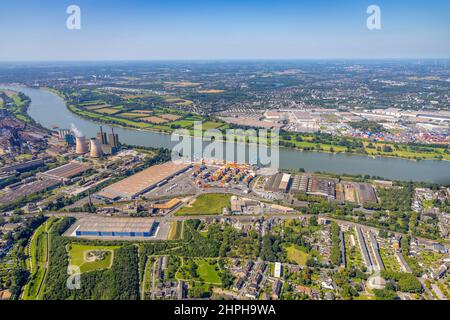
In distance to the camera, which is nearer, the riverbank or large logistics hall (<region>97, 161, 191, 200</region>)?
large logistics hall (<region>97, 161, 191, 200</region>)

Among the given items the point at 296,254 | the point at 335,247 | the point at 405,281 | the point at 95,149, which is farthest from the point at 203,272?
the point at 95,149

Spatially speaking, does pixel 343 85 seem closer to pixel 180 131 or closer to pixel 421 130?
pixel 421 130

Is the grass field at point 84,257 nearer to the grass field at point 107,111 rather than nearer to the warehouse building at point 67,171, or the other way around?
the warehouse building at point 67,171

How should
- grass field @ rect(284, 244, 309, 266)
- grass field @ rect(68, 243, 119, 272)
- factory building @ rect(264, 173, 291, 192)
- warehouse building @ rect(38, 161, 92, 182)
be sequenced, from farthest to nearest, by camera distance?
1. warehouse building @ rect(38, 161, 92, 182)
2. factory building @ rect(264, 173, 291, 192)
3. grass field @ rect(284, 244, 309, 266)
4. grass field @ rect(68, 243, 119, 272)

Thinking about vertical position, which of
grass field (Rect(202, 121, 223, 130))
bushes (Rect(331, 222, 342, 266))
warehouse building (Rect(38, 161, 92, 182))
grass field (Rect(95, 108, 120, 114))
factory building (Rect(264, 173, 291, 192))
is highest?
grass field (Rect(95, 108, 120, 114))

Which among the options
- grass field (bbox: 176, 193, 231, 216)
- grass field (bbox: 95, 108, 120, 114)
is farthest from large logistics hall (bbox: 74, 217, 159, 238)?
grass field (bbox: 95, 108, 120, 114)

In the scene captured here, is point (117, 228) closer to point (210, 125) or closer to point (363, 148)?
point (363, 148)

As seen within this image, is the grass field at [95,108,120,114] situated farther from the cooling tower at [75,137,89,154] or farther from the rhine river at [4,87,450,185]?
the cooling tower at [75,137,89,154]
